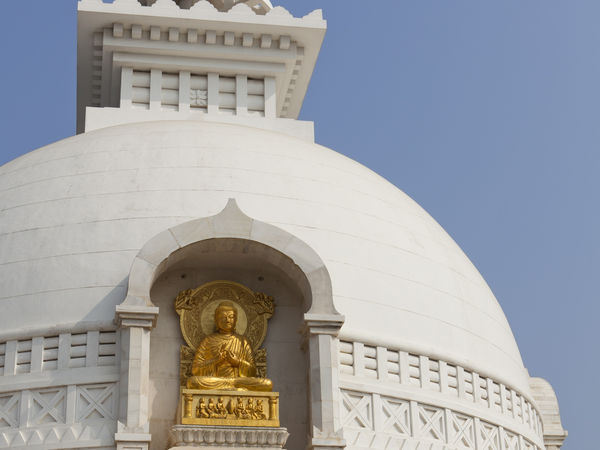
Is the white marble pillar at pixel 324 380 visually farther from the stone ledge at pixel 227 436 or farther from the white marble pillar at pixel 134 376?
the white marble pillar at pixel 134 376

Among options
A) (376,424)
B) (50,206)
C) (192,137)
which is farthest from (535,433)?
(50,206)

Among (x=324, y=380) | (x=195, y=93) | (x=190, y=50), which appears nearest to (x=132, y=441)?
(x=324, y=380)

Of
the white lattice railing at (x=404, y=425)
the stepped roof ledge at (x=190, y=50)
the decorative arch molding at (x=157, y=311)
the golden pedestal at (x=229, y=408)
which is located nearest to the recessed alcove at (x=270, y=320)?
the decorative arch molding at (x=157, y=311)

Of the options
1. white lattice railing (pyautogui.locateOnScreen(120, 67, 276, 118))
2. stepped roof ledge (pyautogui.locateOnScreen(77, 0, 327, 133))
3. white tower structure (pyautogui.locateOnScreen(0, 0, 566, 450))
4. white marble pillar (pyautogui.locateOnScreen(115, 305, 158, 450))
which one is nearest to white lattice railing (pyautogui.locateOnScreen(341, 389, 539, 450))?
white tower structure (pyautogui.locateOnScreen(0, 0, 566, 450))

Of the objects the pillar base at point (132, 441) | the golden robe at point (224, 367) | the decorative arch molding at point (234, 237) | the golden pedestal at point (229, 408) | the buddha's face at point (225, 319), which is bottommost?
the pillar base at point (132, 441)

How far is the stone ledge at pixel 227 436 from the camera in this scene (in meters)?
17.5

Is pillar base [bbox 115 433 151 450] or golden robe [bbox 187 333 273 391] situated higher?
golden robe [bbox 187 333 273 391]

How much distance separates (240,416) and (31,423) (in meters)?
3.24

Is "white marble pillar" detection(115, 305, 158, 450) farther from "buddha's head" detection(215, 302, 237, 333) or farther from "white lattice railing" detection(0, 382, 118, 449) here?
"buddha's head" detection(215, 302, 237, 333)

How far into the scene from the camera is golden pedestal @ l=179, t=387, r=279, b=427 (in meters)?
17.8

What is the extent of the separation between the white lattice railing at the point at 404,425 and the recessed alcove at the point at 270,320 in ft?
2.56

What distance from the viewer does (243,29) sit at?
27047 millimetres

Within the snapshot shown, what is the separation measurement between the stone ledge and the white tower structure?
0.10ft

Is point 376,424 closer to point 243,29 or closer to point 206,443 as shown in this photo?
point 206,443
